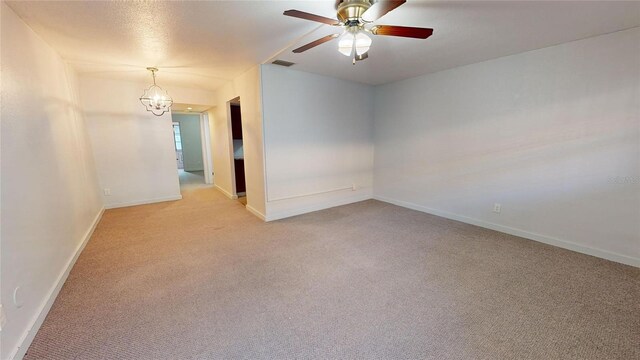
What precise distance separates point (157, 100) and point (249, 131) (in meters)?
1.75

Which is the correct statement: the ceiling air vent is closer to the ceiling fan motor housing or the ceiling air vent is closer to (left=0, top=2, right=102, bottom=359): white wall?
the ceiling fan motor housing

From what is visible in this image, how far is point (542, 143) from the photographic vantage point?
2.94 m

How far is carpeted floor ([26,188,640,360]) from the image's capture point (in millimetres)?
1558

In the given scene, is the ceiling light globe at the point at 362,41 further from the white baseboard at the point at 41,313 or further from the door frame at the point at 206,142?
the door frame at the point at 206,142

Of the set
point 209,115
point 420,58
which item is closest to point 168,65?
point 209,115

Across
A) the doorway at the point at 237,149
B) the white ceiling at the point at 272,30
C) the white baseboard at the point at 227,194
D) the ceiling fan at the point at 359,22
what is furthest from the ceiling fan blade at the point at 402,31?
the white baseboard at the point at 227,194

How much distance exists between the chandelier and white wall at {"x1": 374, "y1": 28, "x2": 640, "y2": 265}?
431 cm

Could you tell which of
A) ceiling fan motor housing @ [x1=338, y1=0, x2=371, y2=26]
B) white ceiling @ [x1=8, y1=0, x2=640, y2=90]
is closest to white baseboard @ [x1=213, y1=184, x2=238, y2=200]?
white ceiling @ [x1=8, y1=0, x2=640, y2=90]

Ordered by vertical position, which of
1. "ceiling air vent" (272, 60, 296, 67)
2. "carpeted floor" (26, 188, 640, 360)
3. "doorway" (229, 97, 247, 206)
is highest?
"ceiling air vent" (272, 60, 296, 67)

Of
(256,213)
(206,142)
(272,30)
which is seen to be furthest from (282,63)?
(206,142)

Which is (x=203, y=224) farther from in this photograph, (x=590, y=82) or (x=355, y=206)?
(x=590, y=82)

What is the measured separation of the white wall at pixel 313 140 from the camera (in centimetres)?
374

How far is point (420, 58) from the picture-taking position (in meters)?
3.19

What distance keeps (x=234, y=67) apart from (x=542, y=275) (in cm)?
436
